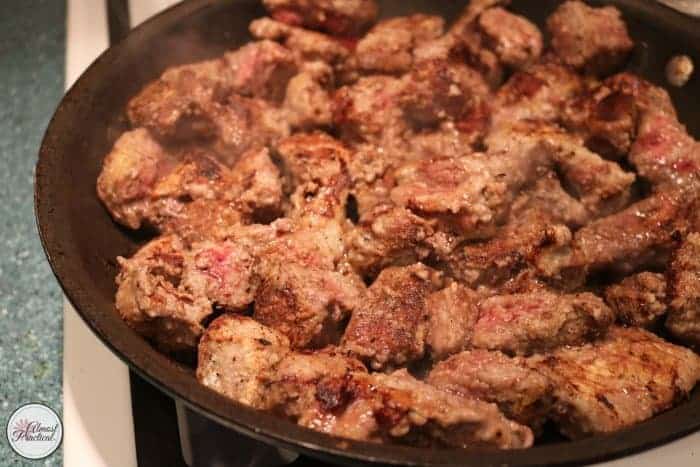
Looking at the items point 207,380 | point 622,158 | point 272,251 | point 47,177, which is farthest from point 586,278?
point 47,177

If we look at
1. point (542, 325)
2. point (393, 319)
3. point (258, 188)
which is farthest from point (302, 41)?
point (542, 325)

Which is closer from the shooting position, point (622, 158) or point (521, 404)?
point (521, 404)

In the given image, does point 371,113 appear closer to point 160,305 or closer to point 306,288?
point 306,288

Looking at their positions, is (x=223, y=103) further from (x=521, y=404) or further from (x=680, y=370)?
(x=680, y=370)

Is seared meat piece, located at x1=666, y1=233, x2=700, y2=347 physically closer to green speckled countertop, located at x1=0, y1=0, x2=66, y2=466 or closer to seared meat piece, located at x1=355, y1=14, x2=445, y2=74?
seared meat piece, located at x1=355, y1=14, x2=445, y2=74

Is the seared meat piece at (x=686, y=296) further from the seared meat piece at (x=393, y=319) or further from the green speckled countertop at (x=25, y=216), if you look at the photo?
the green speckled countertop at (x=25, y=216)

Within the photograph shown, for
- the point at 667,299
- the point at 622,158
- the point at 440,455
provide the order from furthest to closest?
the point at 622,158 < the point at 667,299 < the point at 440,455

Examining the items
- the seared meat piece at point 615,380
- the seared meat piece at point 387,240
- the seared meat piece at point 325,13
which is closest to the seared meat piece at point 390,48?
the seared meat piece at point 325,13
